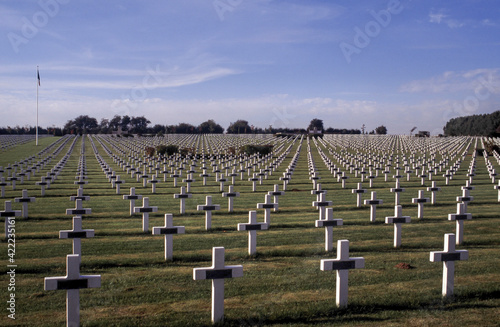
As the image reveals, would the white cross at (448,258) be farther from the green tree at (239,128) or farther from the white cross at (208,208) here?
the green tree at (239,128)

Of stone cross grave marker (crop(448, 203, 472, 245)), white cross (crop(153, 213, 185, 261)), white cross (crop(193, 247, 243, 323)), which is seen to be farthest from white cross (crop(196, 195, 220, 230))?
white cross (crop(193, 247, 243, 323))

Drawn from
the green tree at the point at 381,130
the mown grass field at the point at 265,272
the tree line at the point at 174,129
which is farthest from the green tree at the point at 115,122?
the mown grass field at the point at 265,272

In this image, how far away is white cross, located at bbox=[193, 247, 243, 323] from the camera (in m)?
5.13

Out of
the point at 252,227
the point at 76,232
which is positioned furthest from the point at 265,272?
the point at 76,232

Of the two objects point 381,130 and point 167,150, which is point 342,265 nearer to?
point 167,150

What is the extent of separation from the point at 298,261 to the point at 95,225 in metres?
5.49

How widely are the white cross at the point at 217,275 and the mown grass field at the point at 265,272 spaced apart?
0.56 feet

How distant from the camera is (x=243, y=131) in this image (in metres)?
97.6

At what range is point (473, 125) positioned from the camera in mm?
86625

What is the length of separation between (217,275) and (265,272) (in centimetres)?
217

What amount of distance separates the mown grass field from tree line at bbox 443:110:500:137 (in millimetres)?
71994

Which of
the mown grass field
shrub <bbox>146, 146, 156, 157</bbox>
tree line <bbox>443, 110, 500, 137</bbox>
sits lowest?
the mown grass field

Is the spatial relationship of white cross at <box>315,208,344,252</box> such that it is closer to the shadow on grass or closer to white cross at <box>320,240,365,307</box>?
the shadow on grass

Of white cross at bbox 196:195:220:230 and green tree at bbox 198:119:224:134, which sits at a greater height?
green tree at bbox 198:119:224:134
